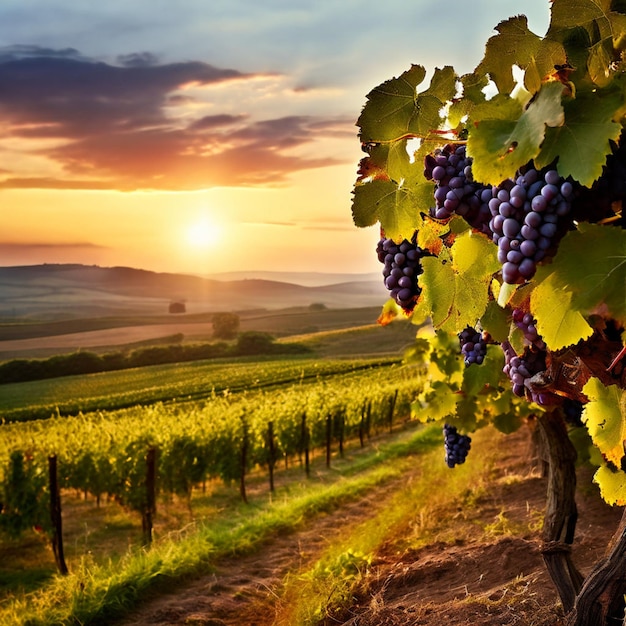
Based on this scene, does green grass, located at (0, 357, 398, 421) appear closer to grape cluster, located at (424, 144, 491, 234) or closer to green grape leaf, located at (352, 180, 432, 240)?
green grape leaf, located at (352, 180, 432, 240)

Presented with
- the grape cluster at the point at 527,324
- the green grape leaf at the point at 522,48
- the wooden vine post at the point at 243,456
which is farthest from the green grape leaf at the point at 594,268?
the wooden vine post at the point at 243,456

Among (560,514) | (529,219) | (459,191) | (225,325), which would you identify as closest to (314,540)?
(560,514)

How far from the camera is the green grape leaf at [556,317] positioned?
229 centimetres

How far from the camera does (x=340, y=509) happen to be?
1210cm

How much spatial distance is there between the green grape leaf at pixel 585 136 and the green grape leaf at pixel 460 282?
590 mm

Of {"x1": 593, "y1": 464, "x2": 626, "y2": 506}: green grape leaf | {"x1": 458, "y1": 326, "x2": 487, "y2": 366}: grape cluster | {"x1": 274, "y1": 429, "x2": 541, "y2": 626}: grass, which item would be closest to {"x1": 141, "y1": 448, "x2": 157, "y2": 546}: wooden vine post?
{"x1": 274, "y1": 429, "x2": 541, "y2": 626}: grass

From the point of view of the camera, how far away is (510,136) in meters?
2.14

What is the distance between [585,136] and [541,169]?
0.15 m

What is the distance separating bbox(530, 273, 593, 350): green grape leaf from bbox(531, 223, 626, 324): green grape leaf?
6 cm

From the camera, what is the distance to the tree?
82.2 inches

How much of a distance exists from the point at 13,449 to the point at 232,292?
8301 cm

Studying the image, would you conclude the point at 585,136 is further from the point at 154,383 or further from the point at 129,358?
the point at 129,358

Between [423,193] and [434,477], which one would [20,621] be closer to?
[423,193]

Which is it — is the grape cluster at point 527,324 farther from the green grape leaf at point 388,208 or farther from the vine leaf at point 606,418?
the green grape leaf at point 388,208
